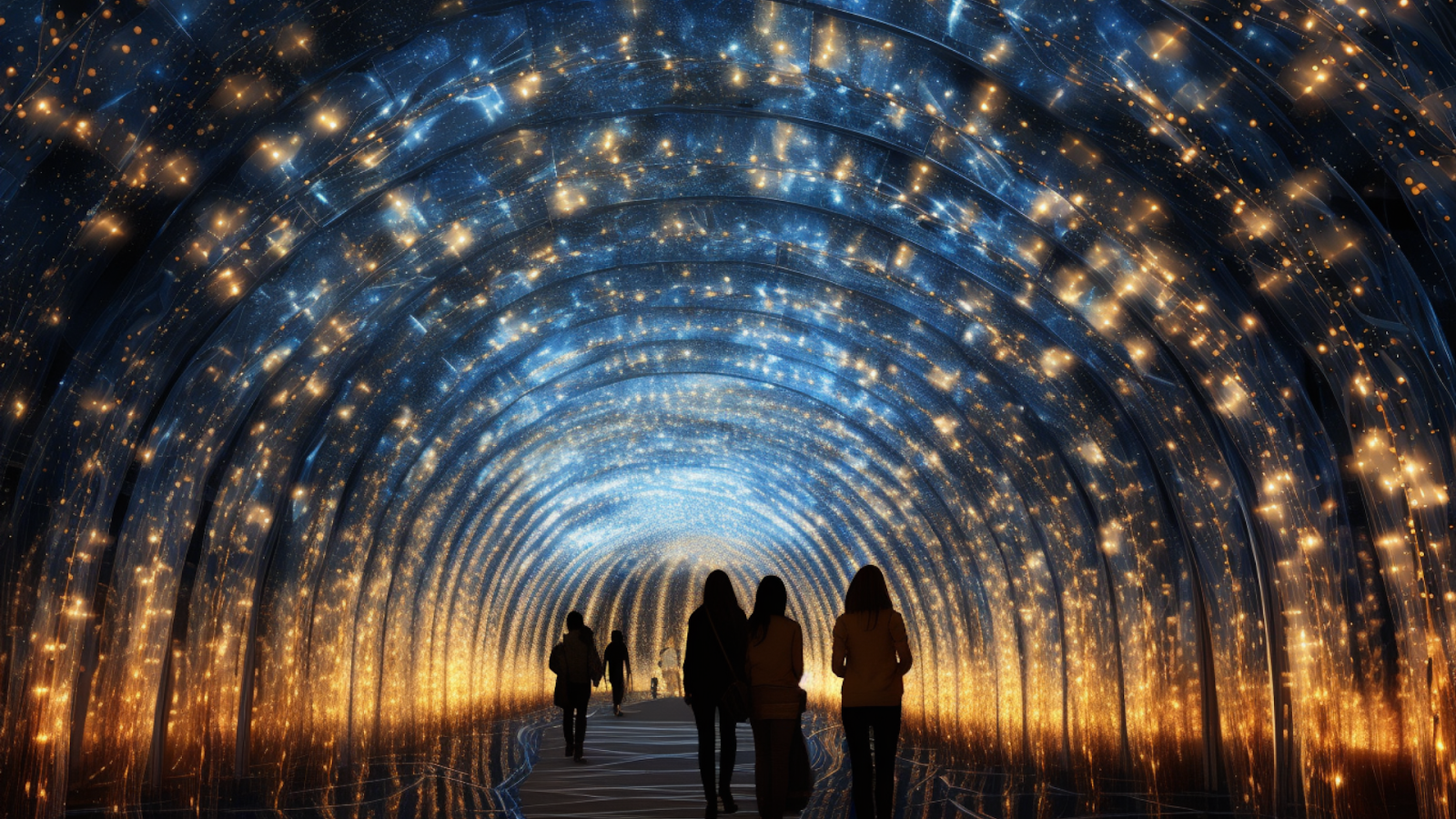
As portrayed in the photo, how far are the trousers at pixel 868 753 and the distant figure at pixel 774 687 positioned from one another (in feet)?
1.33

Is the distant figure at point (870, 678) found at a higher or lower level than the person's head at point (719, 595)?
lower

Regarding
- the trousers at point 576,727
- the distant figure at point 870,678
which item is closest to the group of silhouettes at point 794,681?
the distant figure at point 870,678

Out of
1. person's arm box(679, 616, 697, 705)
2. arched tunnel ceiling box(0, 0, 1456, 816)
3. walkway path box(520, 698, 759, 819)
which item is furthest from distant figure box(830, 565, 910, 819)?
arched tunnel ceiling box(0, 0, 1456, 816)

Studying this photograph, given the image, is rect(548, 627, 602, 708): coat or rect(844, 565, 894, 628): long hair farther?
rect(548, 627, 602, 708): coat

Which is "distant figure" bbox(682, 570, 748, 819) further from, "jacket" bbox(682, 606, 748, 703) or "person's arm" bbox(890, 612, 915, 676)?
"person's arm" bbox(890, 612, 915, 676)

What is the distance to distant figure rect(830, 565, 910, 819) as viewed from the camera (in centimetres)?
810

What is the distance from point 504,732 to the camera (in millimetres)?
23469

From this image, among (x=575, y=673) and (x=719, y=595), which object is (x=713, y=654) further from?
(x=575, y=673)

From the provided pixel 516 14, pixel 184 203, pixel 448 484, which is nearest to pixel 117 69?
pixel 184 203

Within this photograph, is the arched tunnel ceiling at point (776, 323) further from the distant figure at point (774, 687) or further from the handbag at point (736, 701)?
the handbag at point (736, 701)

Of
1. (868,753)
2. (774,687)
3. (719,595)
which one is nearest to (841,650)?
(774,687)

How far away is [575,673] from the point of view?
16.3m

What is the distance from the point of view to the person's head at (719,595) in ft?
30.0

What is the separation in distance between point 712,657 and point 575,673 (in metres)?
7.47
